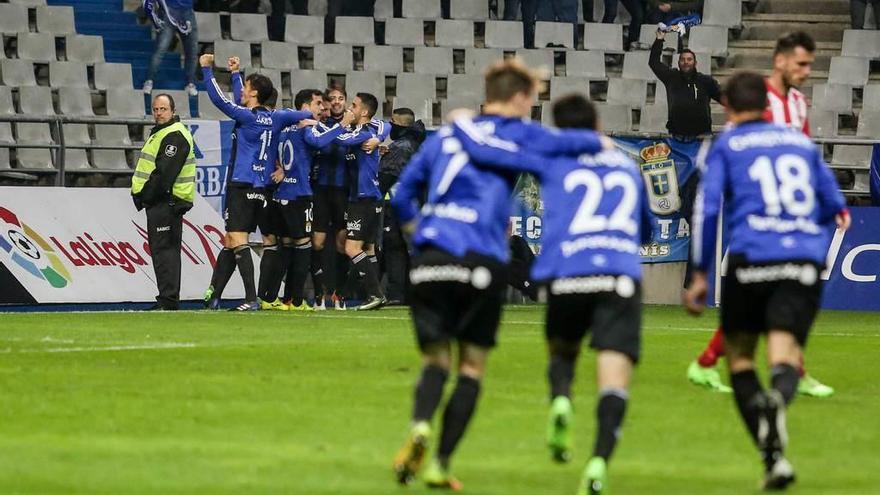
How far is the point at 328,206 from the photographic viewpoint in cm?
2073

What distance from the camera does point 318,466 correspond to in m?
8.58

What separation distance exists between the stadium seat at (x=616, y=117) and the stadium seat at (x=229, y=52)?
16.2 feet

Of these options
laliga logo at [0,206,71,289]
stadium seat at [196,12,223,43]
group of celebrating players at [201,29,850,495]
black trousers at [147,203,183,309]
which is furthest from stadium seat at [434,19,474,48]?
group of celebrating players at [201,29,850,495]

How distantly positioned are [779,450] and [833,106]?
1940 centimetres

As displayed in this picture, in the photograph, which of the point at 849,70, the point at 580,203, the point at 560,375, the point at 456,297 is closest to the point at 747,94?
the point at 580,203

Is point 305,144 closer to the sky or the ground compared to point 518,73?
closer to the ground

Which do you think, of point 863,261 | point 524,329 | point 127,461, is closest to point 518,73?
point 127,461

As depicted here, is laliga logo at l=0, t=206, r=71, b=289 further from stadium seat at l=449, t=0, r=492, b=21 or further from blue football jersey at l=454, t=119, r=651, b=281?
blue football jersey at l=454, t=119, r=651, b=281

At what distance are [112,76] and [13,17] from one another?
5.16 ft

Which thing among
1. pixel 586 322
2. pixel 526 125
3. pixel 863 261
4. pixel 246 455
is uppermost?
pixel 526 125

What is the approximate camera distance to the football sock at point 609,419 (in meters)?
7.66

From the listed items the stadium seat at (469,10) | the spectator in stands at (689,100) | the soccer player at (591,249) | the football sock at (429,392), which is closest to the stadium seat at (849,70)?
the spectator in stands at (689,100)

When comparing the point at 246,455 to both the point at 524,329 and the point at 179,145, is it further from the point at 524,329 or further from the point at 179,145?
the point at 179,145

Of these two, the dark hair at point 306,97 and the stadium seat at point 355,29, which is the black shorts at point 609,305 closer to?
the dark hair at point 306,97
